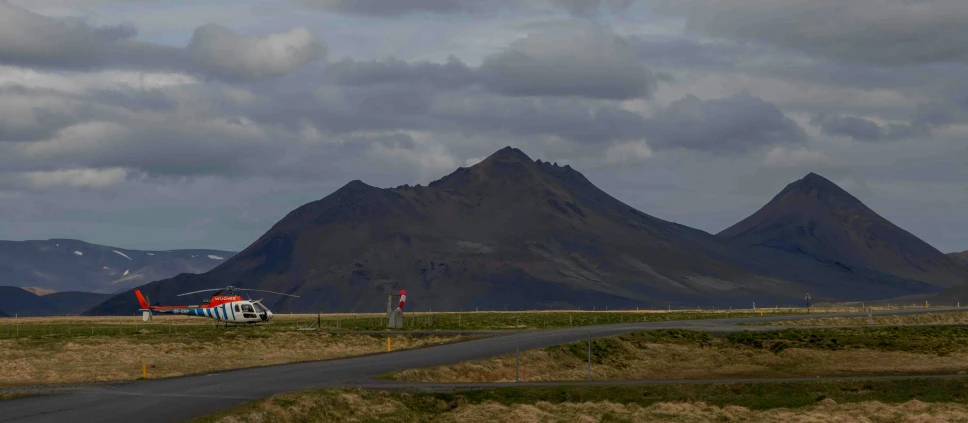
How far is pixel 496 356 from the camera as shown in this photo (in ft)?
217

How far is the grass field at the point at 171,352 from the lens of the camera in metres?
59.5

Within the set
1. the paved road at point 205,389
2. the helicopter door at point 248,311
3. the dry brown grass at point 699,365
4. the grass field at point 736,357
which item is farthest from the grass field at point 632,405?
the helicopter door at point 248,311

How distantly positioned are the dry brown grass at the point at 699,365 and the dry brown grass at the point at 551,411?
11.5 meters

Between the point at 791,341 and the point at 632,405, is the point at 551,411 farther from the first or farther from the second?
the point at 791,341

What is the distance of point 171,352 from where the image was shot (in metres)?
74.3

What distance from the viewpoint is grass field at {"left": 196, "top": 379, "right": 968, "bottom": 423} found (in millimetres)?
41625

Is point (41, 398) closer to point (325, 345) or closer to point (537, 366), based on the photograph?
point (537, 366)

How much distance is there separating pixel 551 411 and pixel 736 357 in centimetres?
4057

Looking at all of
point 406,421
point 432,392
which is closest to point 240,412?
point 406,421

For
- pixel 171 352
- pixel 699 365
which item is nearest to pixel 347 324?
pixel 171 352

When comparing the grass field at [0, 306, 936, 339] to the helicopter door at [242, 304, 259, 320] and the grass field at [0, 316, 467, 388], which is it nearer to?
the helicopter door at [242, 304, 259, 320]

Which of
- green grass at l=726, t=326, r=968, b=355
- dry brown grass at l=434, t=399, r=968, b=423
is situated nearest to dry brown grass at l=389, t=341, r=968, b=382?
green grass at l=726, t=326, r=968, b=355

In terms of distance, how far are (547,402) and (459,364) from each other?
15645 millimetres

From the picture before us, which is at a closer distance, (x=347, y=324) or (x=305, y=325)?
(x=305, y=325)
